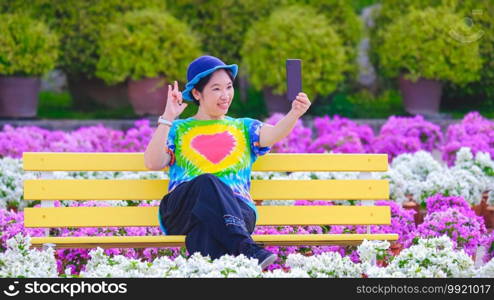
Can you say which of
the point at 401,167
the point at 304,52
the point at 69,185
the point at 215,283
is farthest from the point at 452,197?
the point at 304,52

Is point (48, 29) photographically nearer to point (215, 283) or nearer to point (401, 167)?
point (401, 167)

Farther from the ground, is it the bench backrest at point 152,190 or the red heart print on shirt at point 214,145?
the red heart print on shirt at point 214,145

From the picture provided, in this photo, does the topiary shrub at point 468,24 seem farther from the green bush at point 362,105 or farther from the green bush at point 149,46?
the green bush at point 149,46

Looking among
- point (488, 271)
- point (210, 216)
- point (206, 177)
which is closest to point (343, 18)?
point (206, 177)

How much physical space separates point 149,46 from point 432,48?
3.14m

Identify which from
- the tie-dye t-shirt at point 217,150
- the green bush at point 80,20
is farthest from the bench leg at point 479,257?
the green bush at point 80,20

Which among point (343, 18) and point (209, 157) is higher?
point (343, 18)

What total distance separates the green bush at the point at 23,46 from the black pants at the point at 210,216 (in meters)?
6.92

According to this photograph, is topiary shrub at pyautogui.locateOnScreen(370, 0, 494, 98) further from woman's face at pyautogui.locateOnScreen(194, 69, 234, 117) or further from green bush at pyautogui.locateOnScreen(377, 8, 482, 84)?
woman's face at pyautogui.locateOnScreen(194, 69, 234, 117)

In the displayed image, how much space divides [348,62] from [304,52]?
118 cm

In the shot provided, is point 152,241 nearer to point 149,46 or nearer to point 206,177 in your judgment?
point 206,177

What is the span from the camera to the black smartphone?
503 centimetres

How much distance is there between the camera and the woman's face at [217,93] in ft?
17.4

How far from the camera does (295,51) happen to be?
11789 mm
